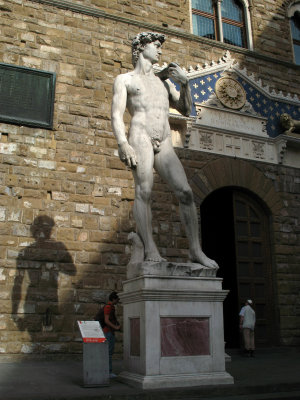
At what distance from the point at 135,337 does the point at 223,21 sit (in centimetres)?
995

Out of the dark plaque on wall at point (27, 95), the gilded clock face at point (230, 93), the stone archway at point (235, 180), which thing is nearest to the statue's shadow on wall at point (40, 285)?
the dark plaque on wall at point (27, 95)

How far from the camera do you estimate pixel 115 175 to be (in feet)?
31.9

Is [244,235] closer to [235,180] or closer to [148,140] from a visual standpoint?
[235,180]

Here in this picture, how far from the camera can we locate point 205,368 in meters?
5.24

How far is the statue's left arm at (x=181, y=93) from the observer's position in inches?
248

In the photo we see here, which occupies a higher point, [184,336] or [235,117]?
[235,117]

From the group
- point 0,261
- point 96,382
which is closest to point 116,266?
point 0,261

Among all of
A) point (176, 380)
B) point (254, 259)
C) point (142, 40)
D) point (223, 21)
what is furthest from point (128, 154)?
point (223, 21)

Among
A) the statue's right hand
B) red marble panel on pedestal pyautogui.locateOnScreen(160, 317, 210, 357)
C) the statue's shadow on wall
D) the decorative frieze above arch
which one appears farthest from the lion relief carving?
red marble panel on pedestal pyautogui.locateOnScreen(160, 317, 210, 357)

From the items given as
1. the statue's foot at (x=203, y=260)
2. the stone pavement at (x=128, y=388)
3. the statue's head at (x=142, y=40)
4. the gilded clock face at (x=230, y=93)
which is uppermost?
the gilded clock face at (x=230, y=93)

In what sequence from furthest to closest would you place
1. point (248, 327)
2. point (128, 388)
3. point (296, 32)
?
point (296, 32) < point (248, 327) < point (128, 388)

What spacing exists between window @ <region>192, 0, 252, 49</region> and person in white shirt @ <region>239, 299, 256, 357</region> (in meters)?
7.15

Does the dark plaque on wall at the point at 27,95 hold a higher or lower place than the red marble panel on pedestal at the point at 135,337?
higher

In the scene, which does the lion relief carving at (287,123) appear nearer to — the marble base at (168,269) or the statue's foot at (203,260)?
the statue's foot at (203,260)
